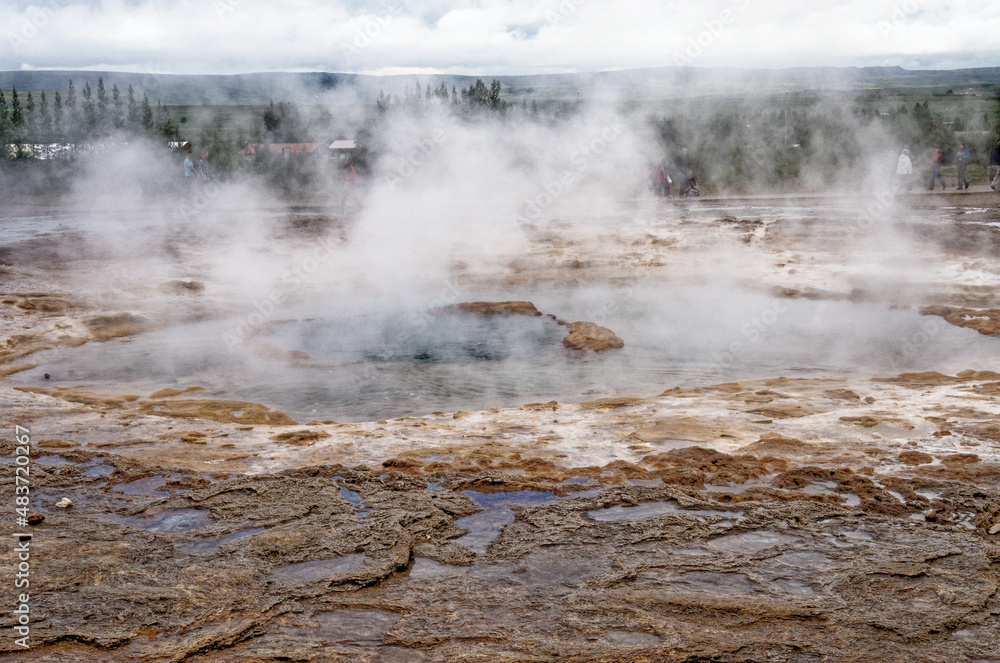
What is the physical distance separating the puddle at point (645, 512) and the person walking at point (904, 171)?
16.7m

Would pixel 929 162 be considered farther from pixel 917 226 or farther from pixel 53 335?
pixel 53 335

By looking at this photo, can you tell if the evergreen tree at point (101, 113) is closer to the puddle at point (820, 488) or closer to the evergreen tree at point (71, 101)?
the evergreen tree at point (71, 101)

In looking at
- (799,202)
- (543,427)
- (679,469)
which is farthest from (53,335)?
(799,202)

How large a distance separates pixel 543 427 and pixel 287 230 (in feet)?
33.7

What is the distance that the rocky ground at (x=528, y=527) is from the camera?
2514mm

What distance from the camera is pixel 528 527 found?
336 centimetres

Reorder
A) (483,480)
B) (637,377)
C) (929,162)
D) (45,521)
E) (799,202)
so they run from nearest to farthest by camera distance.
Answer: (45,521), (483,480), (637,377), (799,202), (929,162)

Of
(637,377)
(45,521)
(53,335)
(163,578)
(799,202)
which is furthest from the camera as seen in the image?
(799,202)

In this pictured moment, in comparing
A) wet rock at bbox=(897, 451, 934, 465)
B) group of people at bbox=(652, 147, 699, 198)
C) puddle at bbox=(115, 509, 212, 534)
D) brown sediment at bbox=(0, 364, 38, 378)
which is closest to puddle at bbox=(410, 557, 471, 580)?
puddle at bbox=(115, 509, 212, 534)

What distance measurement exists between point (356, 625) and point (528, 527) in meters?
0.99

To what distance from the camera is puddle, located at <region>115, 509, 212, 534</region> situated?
3.37 meters

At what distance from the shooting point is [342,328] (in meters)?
7.82

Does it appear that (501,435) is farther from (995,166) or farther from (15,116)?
(15,116)

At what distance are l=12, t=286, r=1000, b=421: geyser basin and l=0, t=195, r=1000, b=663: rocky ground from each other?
381 millimetres
